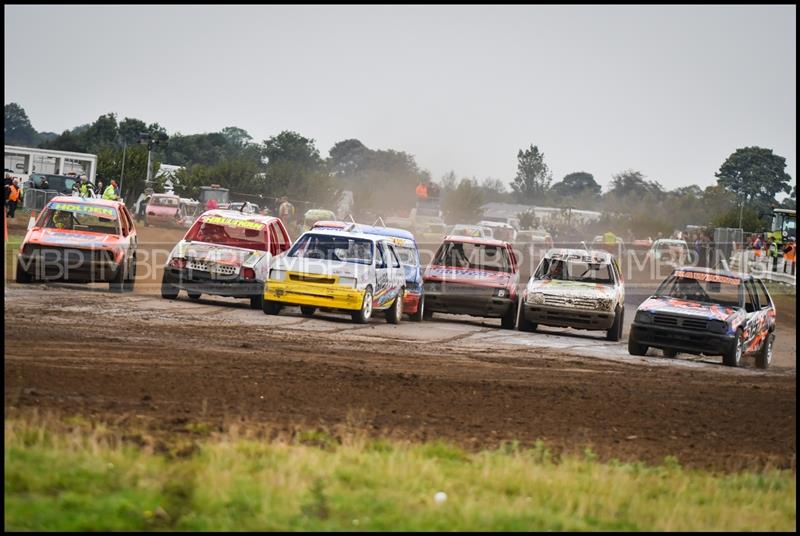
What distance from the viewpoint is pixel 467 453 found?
8773mm

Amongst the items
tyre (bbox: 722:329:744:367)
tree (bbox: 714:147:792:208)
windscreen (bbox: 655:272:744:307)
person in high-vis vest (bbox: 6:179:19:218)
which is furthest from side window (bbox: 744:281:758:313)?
tree (bbox: 714:147:792:208)

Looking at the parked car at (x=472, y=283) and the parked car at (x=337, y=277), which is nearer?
the parked car at (x=337, y=277)

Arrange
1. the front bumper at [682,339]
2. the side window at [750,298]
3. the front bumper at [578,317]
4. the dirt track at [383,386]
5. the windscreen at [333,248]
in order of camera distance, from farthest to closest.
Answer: the front bumper at [578,317] < the windscreen at [333,248] < the side window at [750,298] < the front bumper at [682,339] < the dirt track at [383,386]

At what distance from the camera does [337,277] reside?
63.7 ft

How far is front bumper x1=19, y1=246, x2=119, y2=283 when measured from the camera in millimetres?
20766

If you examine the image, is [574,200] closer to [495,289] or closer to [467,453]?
[495,289]

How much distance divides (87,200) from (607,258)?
9568 mm

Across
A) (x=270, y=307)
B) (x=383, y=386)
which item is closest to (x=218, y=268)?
(x=270, y=307)

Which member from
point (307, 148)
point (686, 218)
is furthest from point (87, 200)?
point (307, 148)

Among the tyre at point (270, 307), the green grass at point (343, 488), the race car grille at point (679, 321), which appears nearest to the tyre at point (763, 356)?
the race car grille at point (679, 321)

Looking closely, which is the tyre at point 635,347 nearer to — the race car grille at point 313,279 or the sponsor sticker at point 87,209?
the race car grille at point 313,279

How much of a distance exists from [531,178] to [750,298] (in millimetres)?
134836

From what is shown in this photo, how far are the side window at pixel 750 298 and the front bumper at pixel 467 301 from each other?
4.49m

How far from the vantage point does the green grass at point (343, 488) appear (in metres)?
6.39
